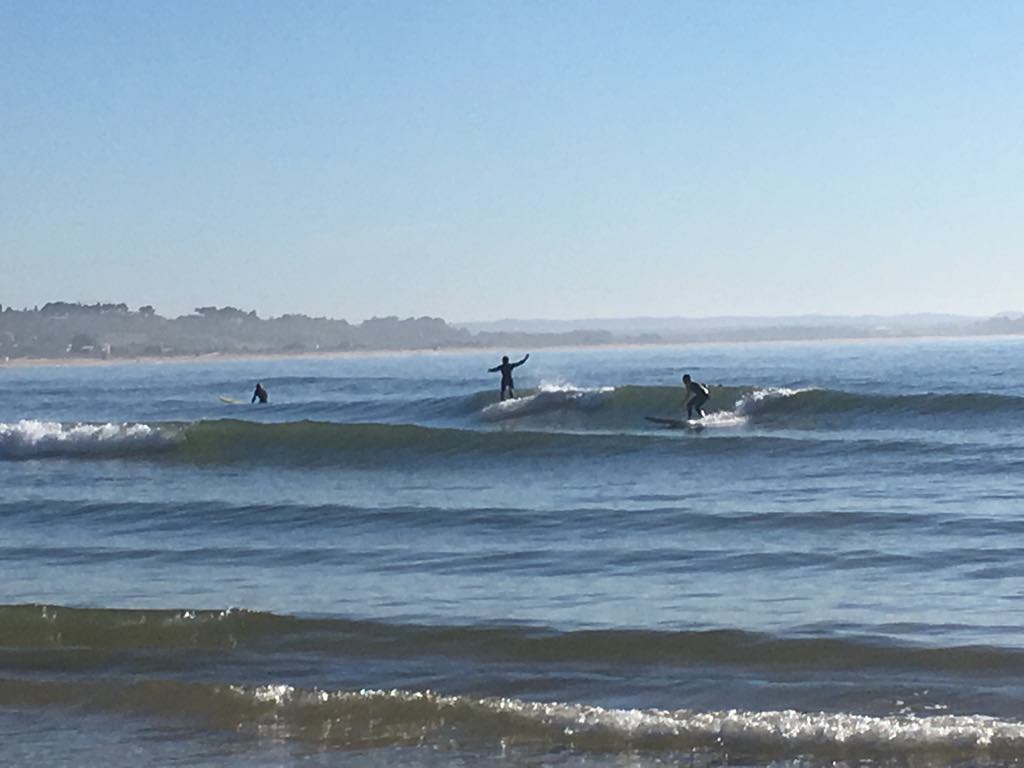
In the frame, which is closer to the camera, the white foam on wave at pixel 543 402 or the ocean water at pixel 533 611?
the ocean water at pixel 533 611

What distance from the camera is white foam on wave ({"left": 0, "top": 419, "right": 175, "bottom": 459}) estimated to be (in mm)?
32719

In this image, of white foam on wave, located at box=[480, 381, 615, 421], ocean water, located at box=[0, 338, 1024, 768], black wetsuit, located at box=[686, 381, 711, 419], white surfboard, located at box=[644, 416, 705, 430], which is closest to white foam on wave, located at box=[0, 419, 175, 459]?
ocean water, located at box=[0, 338, 1024, 768]

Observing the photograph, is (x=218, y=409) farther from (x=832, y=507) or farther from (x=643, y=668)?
(x=643, y=668)

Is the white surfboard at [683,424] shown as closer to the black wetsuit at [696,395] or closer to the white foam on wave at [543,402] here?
the black wetsuit at [696,395]

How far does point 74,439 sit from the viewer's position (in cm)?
3359

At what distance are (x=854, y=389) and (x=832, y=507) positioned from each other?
3253cm

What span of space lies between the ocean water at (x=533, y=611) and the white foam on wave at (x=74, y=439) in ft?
17.4

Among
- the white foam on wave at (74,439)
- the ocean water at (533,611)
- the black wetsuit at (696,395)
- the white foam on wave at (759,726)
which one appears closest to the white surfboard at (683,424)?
the black wetsuit at (696,395)

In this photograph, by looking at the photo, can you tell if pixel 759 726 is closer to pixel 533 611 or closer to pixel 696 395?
pixel 533 611

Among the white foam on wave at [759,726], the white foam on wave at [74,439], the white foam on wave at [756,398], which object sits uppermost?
the white foam on wave at [756,398]

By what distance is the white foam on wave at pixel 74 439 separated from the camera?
32.7 m

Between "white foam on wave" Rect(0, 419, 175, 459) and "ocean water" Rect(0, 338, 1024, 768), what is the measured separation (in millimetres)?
5299

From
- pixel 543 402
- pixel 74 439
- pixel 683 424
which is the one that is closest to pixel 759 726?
pixel 683 424

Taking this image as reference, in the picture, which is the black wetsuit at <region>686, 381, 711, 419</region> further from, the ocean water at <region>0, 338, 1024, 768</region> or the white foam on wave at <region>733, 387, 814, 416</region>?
the ocean water at <region>0, 338, 1024, 768</region>
